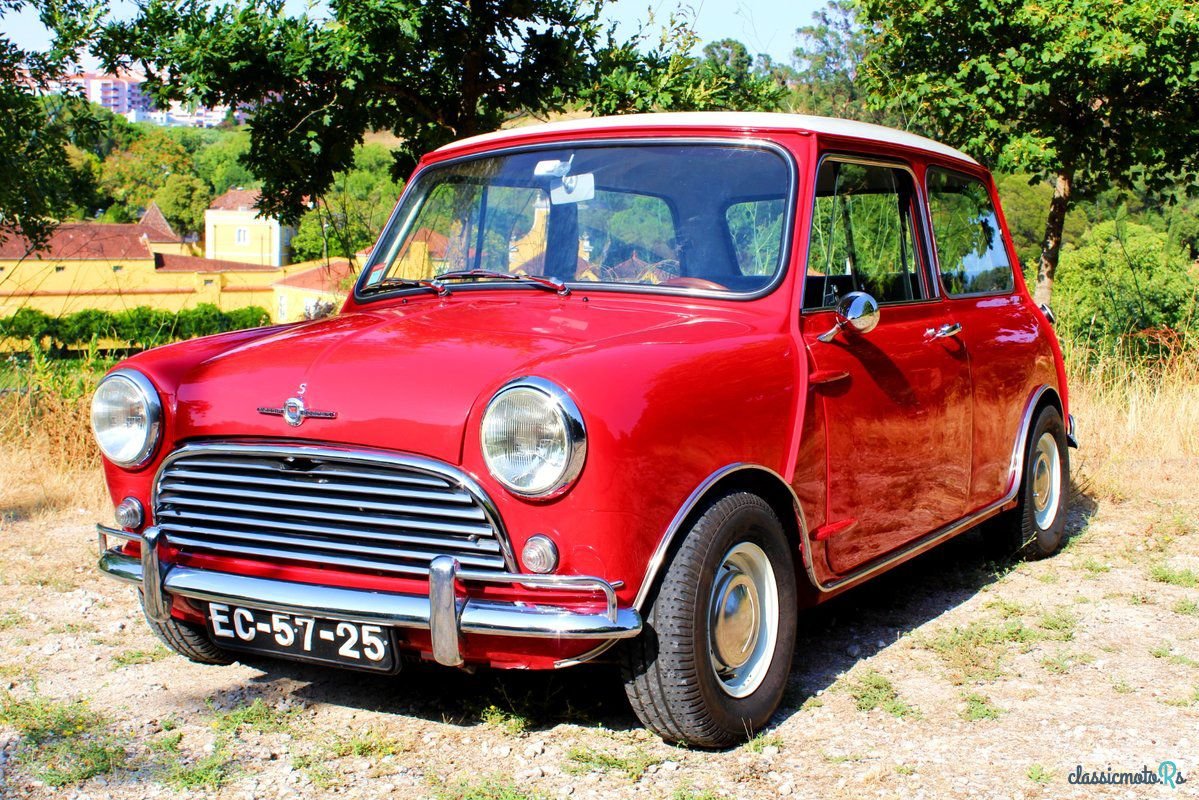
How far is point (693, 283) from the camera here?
3883 millimetres

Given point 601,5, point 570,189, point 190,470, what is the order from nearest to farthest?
1. point 190,470
2. point 570,189
3. point 601,5

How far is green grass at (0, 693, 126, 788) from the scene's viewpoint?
3.23 m

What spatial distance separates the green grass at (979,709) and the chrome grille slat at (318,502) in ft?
5.76

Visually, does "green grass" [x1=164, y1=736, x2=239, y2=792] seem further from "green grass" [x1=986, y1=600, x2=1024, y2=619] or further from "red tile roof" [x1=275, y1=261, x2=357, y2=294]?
"red tile roof" [x1=275, y1=261, x2=357, y2=294]

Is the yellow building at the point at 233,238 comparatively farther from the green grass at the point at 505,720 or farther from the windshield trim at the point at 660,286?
the green grass at the point at 505,720

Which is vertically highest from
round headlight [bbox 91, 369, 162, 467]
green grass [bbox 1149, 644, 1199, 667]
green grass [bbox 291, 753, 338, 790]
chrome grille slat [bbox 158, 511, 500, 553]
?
round headlight [bbox 91, 369, 162, 467]

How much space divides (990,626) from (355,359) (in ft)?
9.15

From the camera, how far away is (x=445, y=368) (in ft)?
10.5

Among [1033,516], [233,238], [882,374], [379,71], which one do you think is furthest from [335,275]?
[233,238]

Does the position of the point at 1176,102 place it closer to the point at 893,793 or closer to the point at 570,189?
the point at 570,189

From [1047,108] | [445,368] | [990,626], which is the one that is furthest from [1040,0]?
[445,368]

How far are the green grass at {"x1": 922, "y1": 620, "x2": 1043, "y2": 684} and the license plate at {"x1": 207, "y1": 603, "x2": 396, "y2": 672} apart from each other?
80.4 inches

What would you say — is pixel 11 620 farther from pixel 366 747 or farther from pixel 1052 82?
pixel 1052 82

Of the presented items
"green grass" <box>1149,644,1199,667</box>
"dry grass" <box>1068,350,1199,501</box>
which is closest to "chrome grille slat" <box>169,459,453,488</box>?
"green grass" <box>1149,644,1199,667</box>
